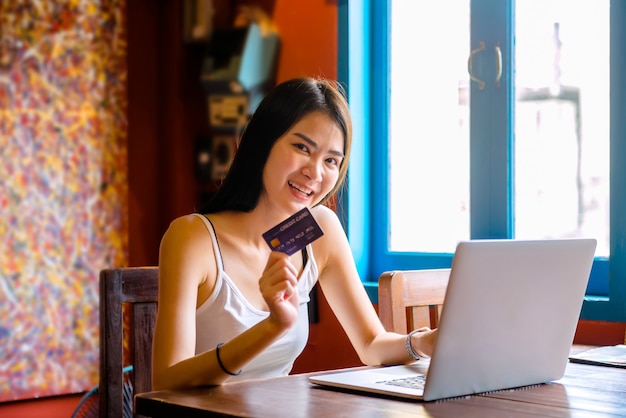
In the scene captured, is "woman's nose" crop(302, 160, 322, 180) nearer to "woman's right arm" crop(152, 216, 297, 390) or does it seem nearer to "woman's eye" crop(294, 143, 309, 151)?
"woman's eye" crop(294, 143, 309, 151)

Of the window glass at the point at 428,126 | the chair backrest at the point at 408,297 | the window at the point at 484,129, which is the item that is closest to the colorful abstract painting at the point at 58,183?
the window at the point at 484,129

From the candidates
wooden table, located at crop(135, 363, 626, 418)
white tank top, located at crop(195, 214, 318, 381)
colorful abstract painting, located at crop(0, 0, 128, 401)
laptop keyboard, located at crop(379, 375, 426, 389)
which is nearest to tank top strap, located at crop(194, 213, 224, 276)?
white tank top, located at crop(195, 214, 318, 381)

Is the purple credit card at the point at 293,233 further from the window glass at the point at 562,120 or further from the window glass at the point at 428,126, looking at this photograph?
the window glass at the point at 428,126

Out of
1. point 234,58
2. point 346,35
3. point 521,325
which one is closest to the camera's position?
point 521,325

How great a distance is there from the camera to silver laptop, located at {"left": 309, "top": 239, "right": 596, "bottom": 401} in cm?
117

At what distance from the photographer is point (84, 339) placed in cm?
345

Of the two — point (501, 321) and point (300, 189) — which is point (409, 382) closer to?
point (501, 321)

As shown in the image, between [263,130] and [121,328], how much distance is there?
1.67 ft

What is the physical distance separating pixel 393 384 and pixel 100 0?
265 cm

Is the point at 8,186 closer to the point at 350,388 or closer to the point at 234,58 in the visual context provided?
the point at 234,58

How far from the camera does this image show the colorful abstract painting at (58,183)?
10.7 ft

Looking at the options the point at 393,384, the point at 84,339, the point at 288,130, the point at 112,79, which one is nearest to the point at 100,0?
the point at 112,79

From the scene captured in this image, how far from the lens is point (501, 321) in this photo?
123 centimetres

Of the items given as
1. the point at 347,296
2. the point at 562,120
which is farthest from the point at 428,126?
the point at 347,296
